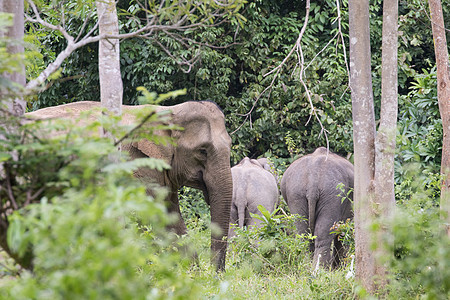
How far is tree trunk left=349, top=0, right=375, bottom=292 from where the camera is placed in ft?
17.7

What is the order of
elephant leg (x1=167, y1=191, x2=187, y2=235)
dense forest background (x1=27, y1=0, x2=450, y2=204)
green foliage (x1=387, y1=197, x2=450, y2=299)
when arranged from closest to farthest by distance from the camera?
green foliage (x1=387, y1=197, x2=450, y2=299) → elephant leg (x1=167, y1=191, x2=187, y2=235) → dense forest background (x1=27, y1=0, x2=450, y2=204)

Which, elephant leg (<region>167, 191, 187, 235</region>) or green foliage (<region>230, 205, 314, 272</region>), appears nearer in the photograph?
green foliage (<region>230, 205, 314, 272</region>)

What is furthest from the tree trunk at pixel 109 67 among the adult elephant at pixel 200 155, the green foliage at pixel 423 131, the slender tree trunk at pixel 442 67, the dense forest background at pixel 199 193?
the green foliage at pixel 423 131

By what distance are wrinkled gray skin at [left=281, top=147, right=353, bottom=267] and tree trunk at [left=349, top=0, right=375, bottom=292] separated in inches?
116

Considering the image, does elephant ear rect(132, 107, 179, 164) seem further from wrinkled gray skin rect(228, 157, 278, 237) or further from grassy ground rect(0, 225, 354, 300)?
wrinkled gray skin rect(228, 157, 278, 237)

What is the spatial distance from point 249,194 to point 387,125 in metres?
5.24

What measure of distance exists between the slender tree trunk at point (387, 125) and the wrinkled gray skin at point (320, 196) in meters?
3.13

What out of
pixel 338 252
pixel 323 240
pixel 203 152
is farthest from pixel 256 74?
pixel 203 152

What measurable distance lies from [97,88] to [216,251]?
Answer: 8.01 meters

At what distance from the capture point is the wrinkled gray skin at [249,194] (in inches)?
408

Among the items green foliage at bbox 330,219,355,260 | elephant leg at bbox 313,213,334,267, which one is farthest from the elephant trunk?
elephant leg at bbox 313,213,334,267

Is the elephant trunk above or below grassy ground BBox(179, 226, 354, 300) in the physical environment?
above

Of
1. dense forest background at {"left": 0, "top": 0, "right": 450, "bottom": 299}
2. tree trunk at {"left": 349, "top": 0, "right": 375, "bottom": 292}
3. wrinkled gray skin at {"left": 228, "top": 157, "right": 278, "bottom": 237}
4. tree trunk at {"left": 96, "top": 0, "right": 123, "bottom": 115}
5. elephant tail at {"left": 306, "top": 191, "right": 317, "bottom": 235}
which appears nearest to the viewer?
dense forest background at {"left": 0, "top": 0, "right": 450, "bottom": 299}

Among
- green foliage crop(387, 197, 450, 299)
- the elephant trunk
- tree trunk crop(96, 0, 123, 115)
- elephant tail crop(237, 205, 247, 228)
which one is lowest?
elephant tail crop(237, 205, 247, 228)
